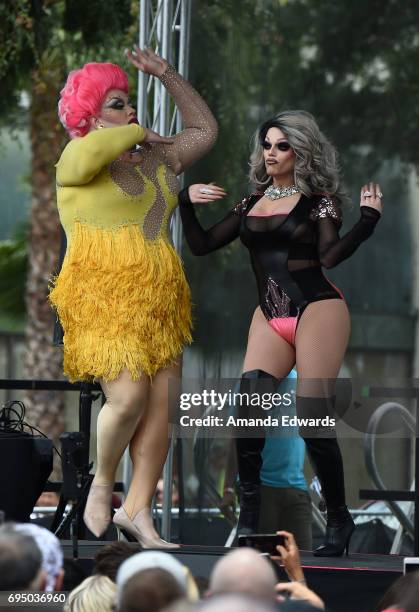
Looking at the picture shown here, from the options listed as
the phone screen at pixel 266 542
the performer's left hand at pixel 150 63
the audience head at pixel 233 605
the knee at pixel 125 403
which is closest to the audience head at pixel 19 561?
the audience head at pixel 233 605

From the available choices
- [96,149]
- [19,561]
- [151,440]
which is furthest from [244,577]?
[96,149]

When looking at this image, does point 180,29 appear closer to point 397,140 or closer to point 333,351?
point 333,351

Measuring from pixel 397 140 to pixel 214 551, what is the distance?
6519 millimetres

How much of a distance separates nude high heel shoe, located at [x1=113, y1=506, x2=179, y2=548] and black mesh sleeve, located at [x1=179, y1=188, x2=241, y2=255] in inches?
40.0

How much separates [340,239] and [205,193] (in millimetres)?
522

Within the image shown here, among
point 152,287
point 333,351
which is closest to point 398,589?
point 333,351

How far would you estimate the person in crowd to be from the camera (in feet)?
15.7

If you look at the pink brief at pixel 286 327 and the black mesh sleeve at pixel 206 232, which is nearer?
the pink brief at pixel 286 327

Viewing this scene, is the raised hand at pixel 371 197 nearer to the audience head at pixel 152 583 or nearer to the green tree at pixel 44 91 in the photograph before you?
the audience head at pixel 152 583

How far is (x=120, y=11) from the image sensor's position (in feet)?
34.6

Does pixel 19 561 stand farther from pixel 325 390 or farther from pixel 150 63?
pixel 150 63

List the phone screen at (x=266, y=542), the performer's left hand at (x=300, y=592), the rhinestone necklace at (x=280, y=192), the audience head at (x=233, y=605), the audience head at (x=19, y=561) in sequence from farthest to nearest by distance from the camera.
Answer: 1. the rhinestone necklace at (x=280, y=192)
2. the phone screen at (x=266, y=542)
3. the performer's left hand at (x=300, y=592)
4. the audience head at (x=19, y=561)
5. the audience head at (x=233, y=605)

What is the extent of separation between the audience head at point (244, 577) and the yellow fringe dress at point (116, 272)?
1.93 metres

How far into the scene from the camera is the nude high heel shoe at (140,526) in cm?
483
